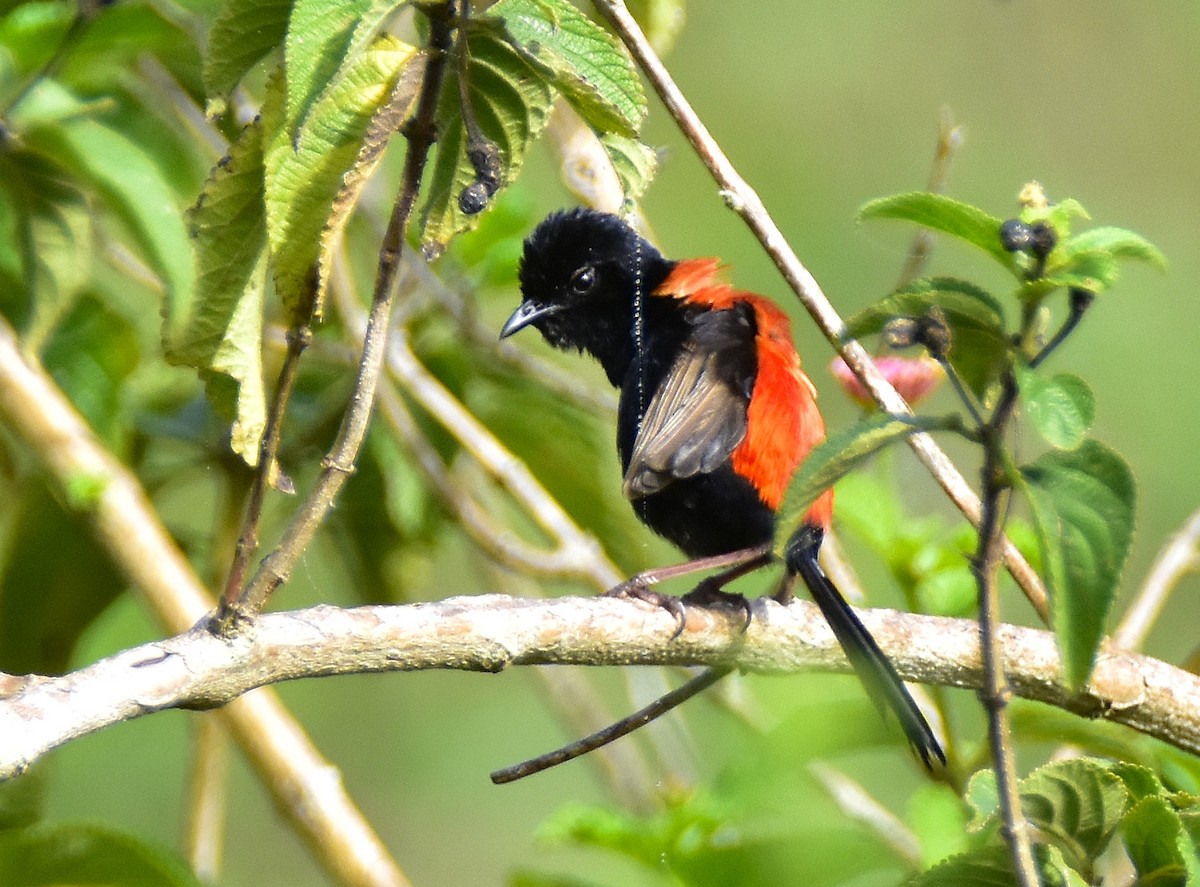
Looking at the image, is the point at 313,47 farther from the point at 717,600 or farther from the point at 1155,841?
the point at 717,600

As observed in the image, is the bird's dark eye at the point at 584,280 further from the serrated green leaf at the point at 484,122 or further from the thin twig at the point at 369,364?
the thin twig at the point at 369,364

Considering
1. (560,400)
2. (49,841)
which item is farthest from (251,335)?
(560,400)

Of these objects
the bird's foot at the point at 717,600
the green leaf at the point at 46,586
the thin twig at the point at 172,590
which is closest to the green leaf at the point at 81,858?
the thin twig at the point at 172,590

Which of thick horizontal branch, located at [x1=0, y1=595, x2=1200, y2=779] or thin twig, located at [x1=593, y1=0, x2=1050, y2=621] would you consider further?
thin twig, located at [x1=593, y1=0, x2=1050, y2=621]

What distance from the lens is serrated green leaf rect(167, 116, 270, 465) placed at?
1.74m

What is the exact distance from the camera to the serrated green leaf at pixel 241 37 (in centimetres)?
169

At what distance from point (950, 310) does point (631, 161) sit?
1.87ft

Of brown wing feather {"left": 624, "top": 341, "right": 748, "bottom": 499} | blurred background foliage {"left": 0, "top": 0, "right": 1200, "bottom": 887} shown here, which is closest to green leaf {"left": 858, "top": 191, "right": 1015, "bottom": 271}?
blurred background foliage {"left": 0, "top": 0, "right": 1200, "bottom": 887}

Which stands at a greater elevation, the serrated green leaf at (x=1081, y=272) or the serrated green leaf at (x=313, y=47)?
the serrated green leaf at (x=313, y=47)

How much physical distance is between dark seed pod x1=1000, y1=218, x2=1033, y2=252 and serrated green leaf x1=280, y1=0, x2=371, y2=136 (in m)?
0.74

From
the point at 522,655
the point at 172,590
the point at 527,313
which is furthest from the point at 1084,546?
the point at 527,313

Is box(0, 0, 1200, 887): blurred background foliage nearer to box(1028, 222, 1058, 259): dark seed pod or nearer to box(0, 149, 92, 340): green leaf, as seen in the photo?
box(0, 149, 92, 340): green leaf

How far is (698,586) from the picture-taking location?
304cm

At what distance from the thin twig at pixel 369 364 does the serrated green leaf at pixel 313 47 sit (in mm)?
133
